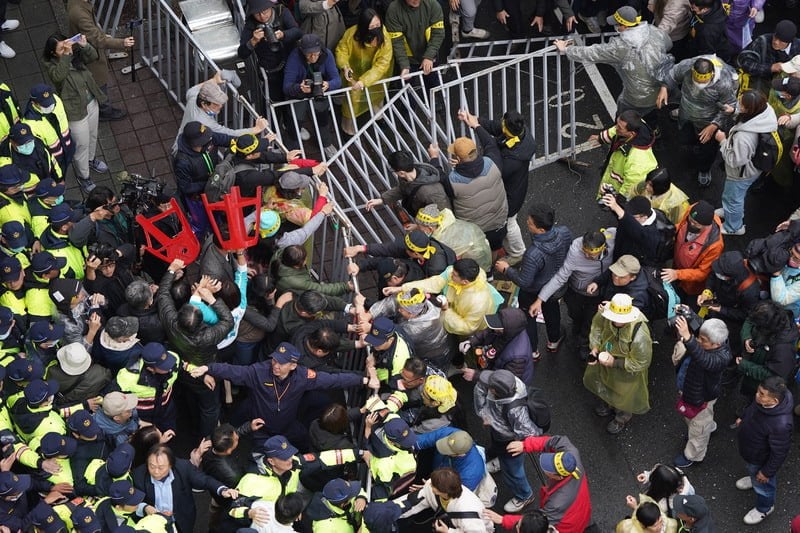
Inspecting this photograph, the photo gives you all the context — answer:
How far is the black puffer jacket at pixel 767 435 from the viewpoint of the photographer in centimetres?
931

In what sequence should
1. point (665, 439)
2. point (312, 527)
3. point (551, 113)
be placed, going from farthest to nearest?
point (551, 113)
point (665, 439)
point (312, 527)

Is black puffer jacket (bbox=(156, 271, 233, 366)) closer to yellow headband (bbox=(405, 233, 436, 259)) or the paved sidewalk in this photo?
yellow headband (bbox=(405, 233, 436, 259))

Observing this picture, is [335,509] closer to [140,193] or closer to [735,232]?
[140,193]

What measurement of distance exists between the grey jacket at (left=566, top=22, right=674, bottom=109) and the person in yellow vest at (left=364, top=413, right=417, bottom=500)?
5002mm

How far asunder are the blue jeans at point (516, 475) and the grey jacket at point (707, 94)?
4.06 m

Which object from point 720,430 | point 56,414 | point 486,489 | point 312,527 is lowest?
point 720,430

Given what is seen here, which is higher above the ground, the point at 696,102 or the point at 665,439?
the point at 696,102

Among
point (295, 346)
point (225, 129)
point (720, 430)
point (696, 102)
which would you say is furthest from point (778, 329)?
point (225, 129)

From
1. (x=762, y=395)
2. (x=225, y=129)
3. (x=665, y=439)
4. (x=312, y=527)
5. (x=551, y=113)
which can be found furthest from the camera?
(x=551, y=113)

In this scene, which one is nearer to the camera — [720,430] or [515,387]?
[515,387]

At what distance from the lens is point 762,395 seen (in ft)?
A: 30.2

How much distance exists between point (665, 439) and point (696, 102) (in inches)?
134

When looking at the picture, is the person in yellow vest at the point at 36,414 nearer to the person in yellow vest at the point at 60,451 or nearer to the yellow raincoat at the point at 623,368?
the person in yellow vest at the point at 60,451

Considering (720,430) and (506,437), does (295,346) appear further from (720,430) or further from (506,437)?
(720,430)
